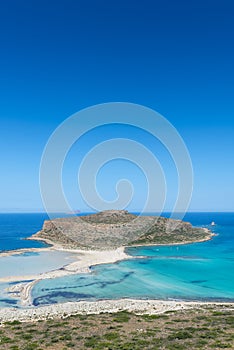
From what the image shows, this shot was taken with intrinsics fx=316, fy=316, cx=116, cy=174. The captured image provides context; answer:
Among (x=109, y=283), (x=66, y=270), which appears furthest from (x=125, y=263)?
(x=109, y=283)

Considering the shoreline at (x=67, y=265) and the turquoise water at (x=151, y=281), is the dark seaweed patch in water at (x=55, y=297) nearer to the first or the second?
the turquoise water at (x=151, y=281)

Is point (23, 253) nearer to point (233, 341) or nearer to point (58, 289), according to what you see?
point (58, 289)

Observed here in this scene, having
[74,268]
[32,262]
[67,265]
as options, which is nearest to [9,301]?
[74,268]

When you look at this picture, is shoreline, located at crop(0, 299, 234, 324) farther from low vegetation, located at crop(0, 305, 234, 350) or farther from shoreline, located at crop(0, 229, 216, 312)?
shoreline, located at crop(0, 229, 216, 312)

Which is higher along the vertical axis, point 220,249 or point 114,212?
point 114,212

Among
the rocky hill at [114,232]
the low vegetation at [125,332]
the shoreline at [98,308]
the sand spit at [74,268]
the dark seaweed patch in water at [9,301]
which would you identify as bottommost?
the shoreline at [98,308]

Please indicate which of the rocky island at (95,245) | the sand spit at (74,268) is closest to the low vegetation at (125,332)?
the rocky island at (95,245)

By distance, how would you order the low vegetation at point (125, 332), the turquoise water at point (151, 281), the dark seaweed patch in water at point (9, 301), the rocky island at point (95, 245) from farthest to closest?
the turquoise water at point (151, 281) < the dark seaweed patch in water at point (9, 301) < the rocky island at point (95, 245) < the low vegetation at point (125, 332)
